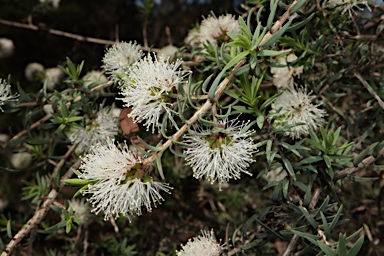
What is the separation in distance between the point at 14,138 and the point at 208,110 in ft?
2.08

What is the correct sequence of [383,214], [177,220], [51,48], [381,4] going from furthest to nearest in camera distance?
1. [51,48]
2. [177,220]
3. [383,214]
4. [381,4]

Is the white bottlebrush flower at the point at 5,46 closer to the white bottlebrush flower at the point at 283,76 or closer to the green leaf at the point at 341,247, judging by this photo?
the white bottlebrush flower at the point at 283,76

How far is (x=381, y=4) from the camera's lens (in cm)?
139

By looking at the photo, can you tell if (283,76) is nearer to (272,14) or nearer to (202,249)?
(272,14)

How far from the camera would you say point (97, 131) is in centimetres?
122

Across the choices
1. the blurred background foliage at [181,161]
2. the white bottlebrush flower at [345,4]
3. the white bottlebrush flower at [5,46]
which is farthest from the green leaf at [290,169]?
the white bottlebrush flower at [5,46]

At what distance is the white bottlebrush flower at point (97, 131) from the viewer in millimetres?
1216

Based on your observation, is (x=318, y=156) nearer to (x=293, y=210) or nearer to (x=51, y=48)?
(x=293, y=210)

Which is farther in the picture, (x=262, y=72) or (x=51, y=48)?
(x=51, y=48)

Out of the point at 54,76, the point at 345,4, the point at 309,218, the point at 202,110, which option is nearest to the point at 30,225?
the point at 202,110

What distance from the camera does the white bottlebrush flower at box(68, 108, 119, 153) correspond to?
1.22m

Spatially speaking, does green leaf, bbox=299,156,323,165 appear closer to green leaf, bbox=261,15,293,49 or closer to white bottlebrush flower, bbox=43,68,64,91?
green leaf, bbox=261,15,293,49

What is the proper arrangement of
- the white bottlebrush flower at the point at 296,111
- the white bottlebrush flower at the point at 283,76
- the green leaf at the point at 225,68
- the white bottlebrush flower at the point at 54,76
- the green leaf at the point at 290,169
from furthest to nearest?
the white bottlebrush flower at the point at 54,76
the white bottlebrush flower at the point at 283,76
the white bottlebrush flower at the point at 296,111
the green leaf at the point at 290,169
the green leaf at the point at 225,68

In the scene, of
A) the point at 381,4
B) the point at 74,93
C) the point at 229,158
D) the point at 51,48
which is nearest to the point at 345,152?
the point at 229,158
